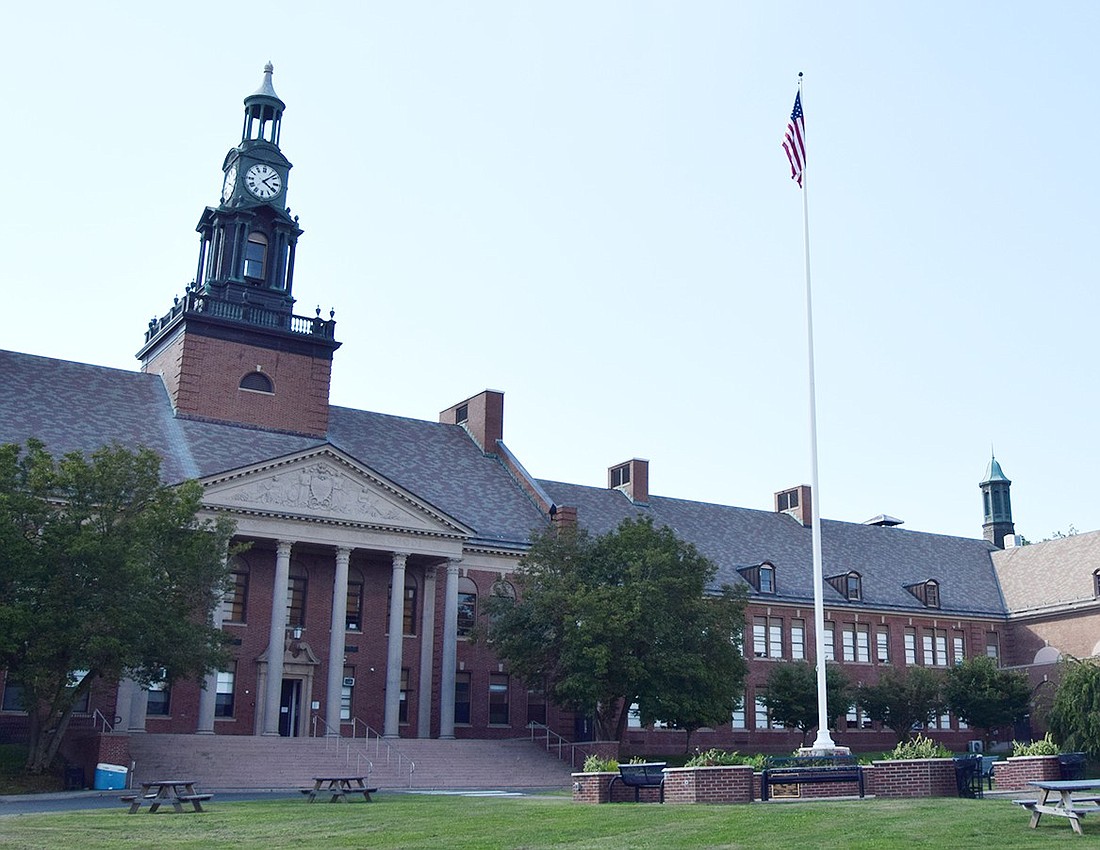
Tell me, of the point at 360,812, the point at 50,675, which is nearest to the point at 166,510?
the point at 50,675

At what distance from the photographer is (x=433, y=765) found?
4694 centimetres

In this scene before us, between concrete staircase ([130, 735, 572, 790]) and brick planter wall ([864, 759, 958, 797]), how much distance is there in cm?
1820

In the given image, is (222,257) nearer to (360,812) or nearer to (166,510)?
(166,510)

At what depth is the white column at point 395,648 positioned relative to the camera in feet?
172

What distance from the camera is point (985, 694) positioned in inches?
2501

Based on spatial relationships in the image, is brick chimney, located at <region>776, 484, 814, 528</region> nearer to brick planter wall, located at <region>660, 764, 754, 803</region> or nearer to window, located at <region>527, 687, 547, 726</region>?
window, located at <region>527, 687, 547, 726</region>

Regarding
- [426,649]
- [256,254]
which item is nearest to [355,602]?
[426,649]

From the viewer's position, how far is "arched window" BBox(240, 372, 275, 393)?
58.1 m

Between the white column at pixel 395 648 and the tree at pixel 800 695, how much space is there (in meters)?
18.8

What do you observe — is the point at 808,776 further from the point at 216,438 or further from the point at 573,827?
the point at 216,438

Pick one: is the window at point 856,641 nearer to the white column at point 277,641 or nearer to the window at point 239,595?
the white column at point 277,641

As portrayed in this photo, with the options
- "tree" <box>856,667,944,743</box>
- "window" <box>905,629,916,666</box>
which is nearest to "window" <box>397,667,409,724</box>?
"tree" <box>856,667,944,743</box>

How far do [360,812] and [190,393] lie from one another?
115 ft

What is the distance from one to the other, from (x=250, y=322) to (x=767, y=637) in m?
30.5
